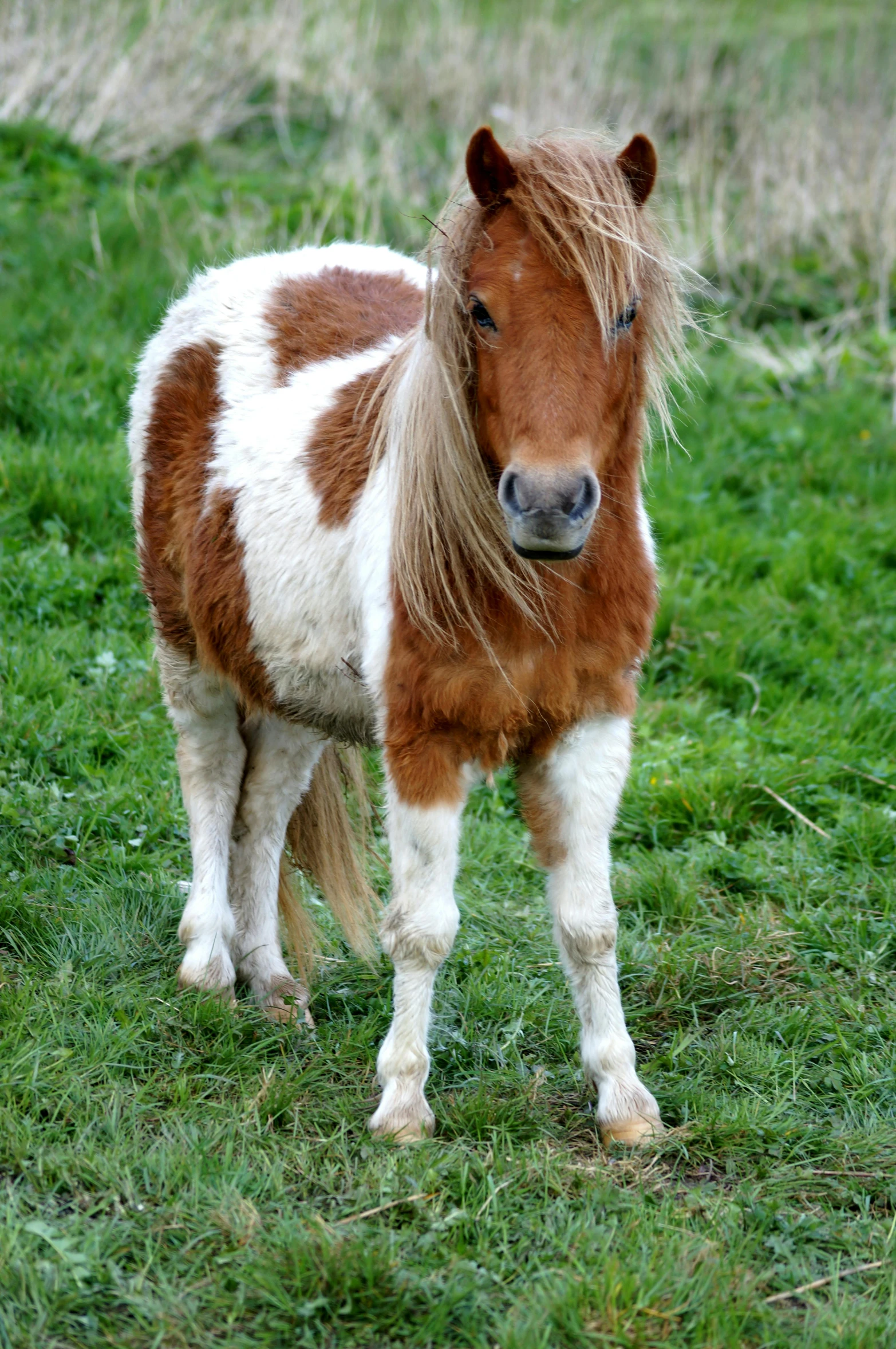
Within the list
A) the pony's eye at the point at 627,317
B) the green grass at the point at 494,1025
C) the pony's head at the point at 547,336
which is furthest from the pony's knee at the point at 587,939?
the pony's eye at the point at 627,317

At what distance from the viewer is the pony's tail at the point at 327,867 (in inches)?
153

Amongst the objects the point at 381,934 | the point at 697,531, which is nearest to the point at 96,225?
the point at 697,531

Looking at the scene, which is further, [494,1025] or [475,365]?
[494,1025]

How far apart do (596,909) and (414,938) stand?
1.40ft

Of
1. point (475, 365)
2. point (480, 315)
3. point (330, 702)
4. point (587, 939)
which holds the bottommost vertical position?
point (587, 939)

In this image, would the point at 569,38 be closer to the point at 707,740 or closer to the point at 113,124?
the point at 113,124

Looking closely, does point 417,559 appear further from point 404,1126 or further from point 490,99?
point 490,99

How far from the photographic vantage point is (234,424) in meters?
3.64

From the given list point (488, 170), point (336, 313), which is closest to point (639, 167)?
point (488, 170)

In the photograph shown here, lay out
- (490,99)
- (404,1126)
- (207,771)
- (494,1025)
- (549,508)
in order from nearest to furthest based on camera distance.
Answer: (549,508)
(404,1126)
(494,1025)
(207,771)
(490,99)

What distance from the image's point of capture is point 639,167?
281 centimetres

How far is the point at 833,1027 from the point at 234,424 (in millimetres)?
2263

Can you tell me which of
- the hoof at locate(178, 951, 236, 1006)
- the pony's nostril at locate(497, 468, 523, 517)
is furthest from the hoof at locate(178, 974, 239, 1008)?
the pony's nostril at locate(497, 468, 523, 517)

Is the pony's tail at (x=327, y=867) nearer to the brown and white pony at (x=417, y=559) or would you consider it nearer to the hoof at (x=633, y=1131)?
the brown and white pony at (x=417, y=559)
